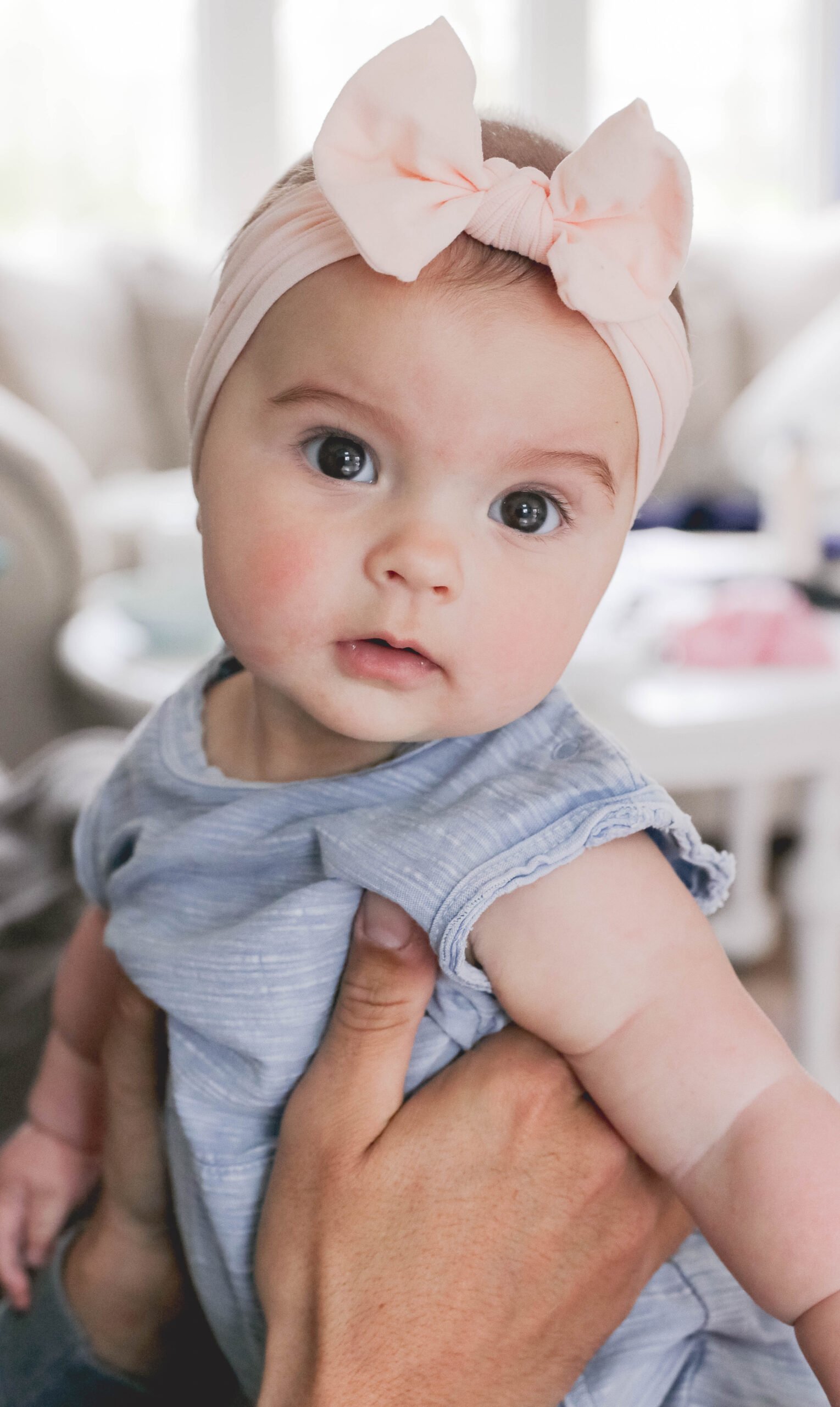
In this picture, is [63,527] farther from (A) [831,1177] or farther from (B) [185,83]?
(B) [185,83]

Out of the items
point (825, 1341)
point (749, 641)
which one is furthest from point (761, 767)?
point (825, 1341)

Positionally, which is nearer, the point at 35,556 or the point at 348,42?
the point at 35,556

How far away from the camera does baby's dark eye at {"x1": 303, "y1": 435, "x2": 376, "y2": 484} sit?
599 millimetres

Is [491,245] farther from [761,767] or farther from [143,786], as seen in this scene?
[761,767]

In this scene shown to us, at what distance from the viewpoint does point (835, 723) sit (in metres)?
1.52

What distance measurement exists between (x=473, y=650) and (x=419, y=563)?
6 cm

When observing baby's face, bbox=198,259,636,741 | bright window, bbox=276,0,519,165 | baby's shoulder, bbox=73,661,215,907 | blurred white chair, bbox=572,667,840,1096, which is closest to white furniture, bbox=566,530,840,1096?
blurred white chair, bbox=572,667,840,1096

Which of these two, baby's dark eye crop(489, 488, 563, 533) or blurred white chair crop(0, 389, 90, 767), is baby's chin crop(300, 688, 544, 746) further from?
blurred white chair crop(0, 389, 90, 767)

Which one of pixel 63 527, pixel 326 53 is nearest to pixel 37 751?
pixel 63 527

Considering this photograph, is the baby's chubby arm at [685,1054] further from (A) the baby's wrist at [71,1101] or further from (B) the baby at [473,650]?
(A) the baby's wrist at [71,1101]

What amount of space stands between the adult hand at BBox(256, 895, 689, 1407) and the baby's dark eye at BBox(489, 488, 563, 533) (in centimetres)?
21

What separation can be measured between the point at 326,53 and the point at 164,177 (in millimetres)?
713

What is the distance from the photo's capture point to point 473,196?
0.58 metres

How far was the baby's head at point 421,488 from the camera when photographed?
58 centimetres
